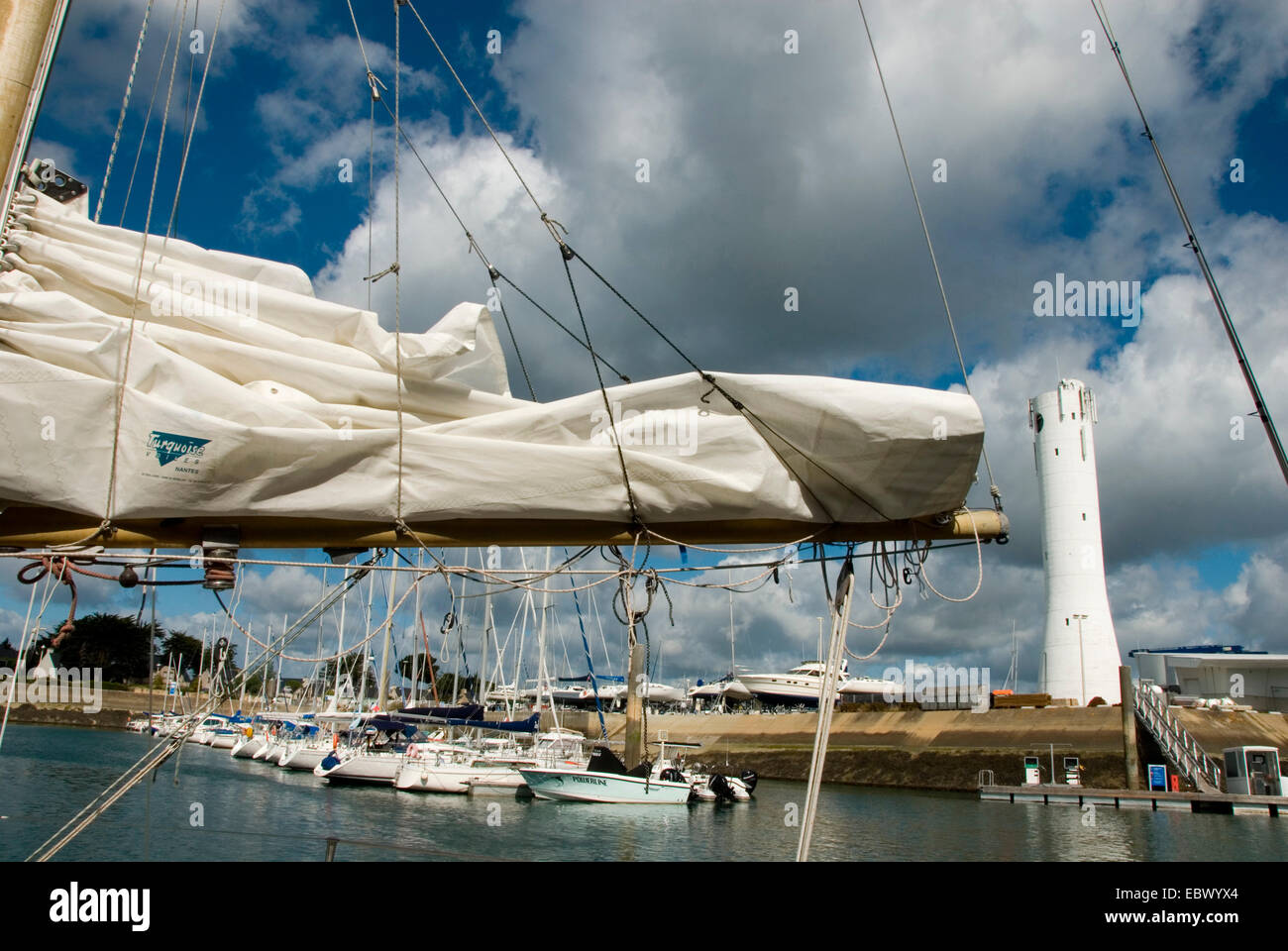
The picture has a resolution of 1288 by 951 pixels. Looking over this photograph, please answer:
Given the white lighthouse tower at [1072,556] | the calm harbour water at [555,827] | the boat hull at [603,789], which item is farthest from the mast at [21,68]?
the white lighthouse tower at [1072,556]

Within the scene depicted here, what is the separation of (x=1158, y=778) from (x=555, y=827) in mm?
25363

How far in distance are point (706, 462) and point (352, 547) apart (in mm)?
2177

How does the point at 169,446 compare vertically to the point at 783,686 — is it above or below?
above

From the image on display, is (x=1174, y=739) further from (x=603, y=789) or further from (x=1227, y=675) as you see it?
(x=603, y=789)

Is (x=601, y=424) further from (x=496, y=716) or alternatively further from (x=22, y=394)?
(x=496, y=716)

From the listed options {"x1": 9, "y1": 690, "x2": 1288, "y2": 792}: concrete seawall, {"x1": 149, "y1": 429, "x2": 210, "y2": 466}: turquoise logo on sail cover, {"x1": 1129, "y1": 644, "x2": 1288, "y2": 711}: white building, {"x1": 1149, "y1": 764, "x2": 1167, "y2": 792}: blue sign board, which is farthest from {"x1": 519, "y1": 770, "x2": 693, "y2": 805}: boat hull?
{"x1": 1129, "y1": 644, "x2": 1288, "y2": 711}: white building

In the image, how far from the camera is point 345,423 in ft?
17.2

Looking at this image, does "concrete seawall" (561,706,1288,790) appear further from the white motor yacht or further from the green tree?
the green tree

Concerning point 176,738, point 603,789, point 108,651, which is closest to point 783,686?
point 603,789

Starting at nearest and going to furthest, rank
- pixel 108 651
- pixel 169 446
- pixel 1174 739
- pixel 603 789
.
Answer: pixel 169 446 → pixel 603 789 → pixel 1174 739 → pixel 108 651

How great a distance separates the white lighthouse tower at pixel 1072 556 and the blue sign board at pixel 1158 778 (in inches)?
498

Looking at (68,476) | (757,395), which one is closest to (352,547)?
(68,476)

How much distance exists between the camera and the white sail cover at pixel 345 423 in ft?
15.6

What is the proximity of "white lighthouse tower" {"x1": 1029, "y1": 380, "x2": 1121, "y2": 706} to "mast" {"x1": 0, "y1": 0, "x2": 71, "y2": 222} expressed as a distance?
52.7 meters
